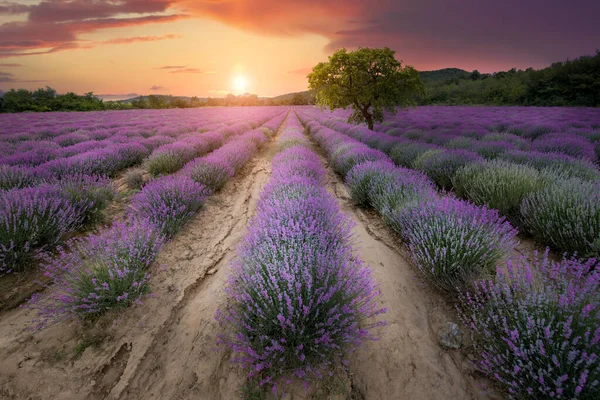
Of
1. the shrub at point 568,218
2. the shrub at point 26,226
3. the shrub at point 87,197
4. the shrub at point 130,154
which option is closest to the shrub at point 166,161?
the shrub at point 130,154

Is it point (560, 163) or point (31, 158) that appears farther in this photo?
point (31, 158)

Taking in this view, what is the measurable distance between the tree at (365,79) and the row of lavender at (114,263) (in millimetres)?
7882

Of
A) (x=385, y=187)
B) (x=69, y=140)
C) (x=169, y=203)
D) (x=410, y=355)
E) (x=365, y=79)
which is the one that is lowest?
(x=410, y=355)

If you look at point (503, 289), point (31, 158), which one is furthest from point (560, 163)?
point (31, 158)

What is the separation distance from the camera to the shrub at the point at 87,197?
3.43 metres

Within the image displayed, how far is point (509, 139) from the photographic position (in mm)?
7828

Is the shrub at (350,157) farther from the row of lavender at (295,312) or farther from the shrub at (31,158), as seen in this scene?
the shrub at (31,158)

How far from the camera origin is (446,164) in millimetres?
5250

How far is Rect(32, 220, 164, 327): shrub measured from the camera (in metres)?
2.05

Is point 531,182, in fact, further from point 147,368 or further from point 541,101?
point 541,101

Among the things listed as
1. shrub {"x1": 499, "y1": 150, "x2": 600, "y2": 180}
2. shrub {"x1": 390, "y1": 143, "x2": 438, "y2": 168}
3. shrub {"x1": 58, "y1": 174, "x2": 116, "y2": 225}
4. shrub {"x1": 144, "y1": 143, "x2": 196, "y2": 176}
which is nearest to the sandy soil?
shrub {"x1": 58, "y1": 174, "x2": 116, "y2": 225}

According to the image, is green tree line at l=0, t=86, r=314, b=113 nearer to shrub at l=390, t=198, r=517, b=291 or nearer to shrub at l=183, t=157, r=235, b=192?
shrub at l=183, t=157, r=235, b=192

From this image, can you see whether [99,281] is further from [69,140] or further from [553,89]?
[553,89]

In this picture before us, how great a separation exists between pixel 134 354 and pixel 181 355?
35 cm
